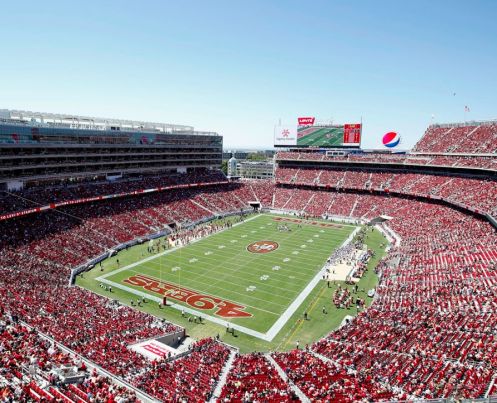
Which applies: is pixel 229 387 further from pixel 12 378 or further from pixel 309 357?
pixel 12 378

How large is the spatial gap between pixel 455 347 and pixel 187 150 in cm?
5317

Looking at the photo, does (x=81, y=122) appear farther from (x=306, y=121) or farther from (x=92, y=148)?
(x=306, y=121)

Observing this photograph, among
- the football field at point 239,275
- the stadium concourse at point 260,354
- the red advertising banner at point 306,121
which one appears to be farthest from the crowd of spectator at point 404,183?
the football field at point 239,275

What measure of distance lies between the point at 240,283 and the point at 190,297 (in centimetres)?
471

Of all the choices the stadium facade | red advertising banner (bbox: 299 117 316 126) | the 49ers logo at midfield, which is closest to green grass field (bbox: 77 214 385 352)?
the 49ers logo at midfield

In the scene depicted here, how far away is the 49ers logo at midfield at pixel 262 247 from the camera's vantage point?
4103 centimetres

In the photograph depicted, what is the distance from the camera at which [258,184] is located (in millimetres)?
71688

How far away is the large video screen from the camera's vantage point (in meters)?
68.4

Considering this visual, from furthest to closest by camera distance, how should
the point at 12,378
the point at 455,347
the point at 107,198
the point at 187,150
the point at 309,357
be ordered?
the point at 187,150 < the point at 107,198 < the point at 309,357 < the point at 455,347 < the point at 12,378

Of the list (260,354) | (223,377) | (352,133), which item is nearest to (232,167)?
(352,133)

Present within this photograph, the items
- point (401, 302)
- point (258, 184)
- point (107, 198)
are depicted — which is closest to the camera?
point (401, 302)

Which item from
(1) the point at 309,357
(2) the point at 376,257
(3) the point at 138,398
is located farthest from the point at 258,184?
(3) the point at 138,398

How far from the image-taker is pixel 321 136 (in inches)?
2803

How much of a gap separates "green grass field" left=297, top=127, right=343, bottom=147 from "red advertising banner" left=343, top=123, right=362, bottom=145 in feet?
2.70
